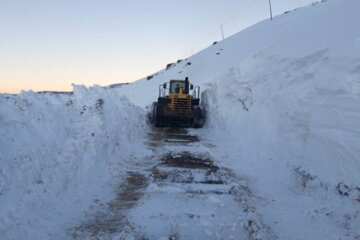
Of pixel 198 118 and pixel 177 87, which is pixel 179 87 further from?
pixel 198 118

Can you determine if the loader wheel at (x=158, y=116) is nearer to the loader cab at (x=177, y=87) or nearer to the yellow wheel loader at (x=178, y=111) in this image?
the yellow wheel loader at (x=178, y=111)

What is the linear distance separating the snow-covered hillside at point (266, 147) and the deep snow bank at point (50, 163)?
24mm

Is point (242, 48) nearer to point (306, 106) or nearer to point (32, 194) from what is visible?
point (306, 106)

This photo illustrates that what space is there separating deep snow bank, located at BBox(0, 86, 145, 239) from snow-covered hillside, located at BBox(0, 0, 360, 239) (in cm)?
2

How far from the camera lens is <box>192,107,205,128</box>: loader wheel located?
22781 mm

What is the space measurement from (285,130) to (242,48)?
2660cm

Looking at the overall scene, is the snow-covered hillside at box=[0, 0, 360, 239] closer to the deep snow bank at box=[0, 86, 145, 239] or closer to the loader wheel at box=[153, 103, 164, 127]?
the deep snow bank at box=[0, 86, 145, 239]

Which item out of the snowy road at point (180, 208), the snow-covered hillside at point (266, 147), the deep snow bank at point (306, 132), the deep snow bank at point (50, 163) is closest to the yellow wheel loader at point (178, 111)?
the deep snow bank at point (306, 132)

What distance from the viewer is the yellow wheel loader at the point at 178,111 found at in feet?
74.9

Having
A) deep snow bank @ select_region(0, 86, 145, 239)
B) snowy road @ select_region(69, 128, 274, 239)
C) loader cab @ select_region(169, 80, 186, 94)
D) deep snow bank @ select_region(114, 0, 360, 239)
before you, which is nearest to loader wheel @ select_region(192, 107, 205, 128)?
loader cab @ select_region(169, 80, 186, 94)

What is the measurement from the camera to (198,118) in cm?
2284

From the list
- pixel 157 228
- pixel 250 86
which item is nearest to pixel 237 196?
pixel 157 228

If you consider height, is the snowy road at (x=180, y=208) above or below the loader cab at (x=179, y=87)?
below

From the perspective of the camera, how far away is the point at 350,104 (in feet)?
30.8
